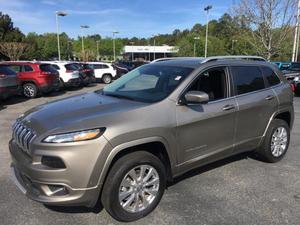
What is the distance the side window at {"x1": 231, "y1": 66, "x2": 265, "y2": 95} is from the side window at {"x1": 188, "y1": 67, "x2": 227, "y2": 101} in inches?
8.1

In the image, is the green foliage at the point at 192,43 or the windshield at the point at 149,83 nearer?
the windshield at the point at 149,83

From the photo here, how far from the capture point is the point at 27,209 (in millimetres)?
3697

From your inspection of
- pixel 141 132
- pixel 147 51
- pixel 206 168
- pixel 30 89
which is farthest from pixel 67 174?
pixel 147 51

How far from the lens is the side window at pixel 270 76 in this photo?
5.09 metres

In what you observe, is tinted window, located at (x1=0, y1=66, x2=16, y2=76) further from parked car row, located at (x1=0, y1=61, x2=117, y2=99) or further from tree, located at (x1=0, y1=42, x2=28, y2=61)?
tree, located at (x1=0, y1=42, x2=28, y2=61)

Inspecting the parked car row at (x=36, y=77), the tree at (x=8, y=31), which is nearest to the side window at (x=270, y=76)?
the parked car row at (x=36, y=77)

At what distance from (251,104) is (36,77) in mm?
11762

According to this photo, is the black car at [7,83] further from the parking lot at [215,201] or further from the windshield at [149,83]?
the windshield at [149,83]

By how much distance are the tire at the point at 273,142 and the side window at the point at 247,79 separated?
681mm

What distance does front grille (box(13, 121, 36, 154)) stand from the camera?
10.5 ft

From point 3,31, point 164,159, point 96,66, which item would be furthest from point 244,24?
point 3,31

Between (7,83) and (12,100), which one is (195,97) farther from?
(12,100)

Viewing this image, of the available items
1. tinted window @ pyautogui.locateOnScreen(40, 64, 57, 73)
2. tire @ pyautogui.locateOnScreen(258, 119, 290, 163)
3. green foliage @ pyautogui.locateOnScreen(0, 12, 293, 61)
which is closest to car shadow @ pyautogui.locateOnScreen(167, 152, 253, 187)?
tire @ pyautogui.locateOnScreen(258, 119, 290, 163)

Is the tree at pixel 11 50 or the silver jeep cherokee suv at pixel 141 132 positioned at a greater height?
the tree at pixel 11 50
